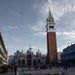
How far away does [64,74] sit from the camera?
163 feet

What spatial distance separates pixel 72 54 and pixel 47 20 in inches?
1551

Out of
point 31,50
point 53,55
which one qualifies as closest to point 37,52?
point 31,50

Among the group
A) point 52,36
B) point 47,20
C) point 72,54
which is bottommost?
point 72,54

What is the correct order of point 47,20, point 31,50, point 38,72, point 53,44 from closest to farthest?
point 38,72 < point 53,44 < point 47,20 < point 31,50

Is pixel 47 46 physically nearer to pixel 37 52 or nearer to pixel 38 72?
pixel 37 52

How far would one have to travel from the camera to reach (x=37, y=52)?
184m

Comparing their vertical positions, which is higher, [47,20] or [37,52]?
[47,20]

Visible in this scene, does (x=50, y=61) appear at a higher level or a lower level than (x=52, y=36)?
lower

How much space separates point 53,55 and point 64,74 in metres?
85.4

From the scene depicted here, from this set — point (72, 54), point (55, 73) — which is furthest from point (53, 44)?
point (55, 73)

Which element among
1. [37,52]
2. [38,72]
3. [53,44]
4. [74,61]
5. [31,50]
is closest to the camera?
[38,72]

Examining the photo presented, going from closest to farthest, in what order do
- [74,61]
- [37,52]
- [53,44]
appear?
[74,61] < [53,44] < [37,52]

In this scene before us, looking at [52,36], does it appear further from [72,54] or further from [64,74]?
[64,74]

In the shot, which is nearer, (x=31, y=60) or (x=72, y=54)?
(x=72, y=54)
